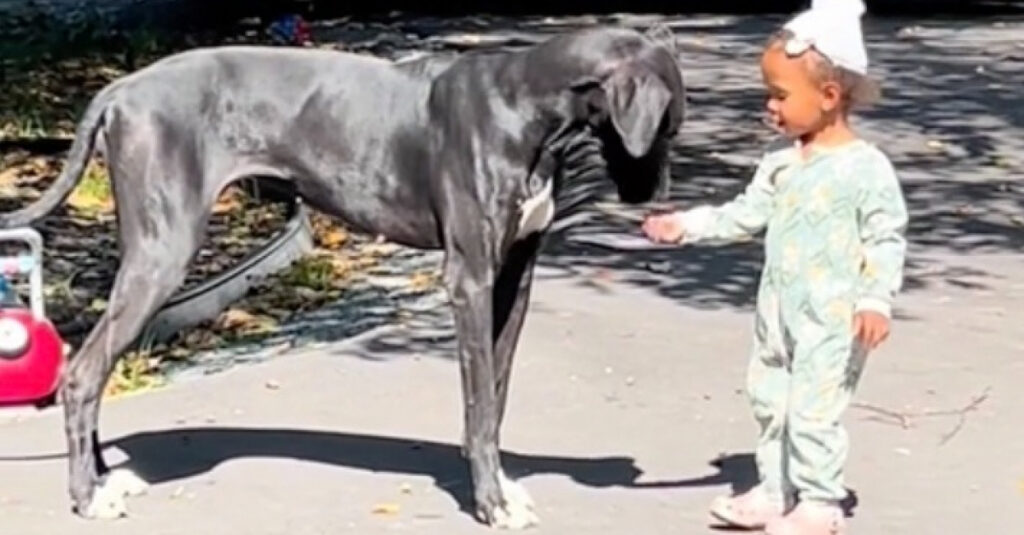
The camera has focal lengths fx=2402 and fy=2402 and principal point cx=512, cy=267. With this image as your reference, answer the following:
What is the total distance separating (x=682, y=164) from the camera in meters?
13.2

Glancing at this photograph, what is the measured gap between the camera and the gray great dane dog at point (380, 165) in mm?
6117

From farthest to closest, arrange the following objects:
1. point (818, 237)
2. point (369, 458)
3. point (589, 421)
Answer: point (589, 421) < point (369, 458) < point (818, 237)

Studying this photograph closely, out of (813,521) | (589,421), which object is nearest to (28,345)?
(589,421)

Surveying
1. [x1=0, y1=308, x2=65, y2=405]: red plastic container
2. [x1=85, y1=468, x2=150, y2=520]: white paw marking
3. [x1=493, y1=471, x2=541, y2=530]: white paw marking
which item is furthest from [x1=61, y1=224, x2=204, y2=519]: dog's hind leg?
[x1=493, y1=471, x2=541, y2=530]: white paw marking

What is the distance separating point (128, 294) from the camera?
639 centimetres

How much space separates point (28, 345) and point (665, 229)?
234 centimetres

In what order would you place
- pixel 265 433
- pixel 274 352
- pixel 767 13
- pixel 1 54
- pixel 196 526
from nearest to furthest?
1. pixel 196 526
2. pixel 265 433
3. pixel 274 352
4. pixel 1 54
5. pixel 767 13

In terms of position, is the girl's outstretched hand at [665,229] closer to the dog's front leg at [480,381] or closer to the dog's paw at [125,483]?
the dog's front leg at [480,381]

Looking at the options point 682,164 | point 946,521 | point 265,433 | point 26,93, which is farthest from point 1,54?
point 946,521

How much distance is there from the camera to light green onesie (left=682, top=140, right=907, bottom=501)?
5910 mm

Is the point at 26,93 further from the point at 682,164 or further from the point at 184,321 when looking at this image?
the point at 184,321

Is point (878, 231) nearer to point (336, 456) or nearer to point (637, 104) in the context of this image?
point (637, 104)

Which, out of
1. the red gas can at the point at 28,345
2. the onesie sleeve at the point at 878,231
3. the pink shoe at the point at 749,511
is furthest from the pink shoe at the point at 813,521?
the red gas can at the point at 28,345

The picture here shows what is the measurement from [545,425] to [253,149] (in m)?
1.59
